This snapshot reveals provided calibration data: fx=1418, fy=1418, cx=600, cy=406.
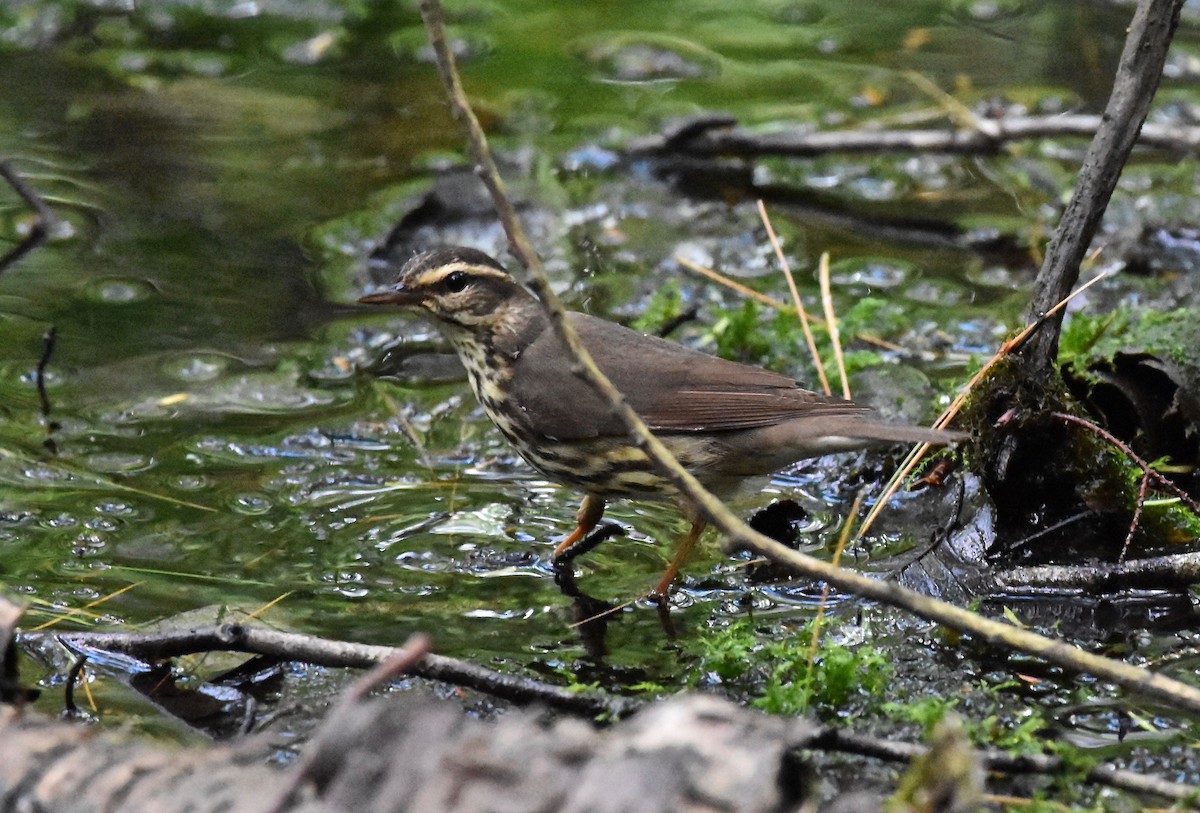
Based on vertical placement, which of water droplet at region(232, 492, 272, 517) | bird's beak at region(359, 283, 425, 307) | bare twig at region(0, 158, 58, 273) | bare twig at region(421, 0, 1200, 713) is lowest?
water droplet at region(232, 492, 272, 517)

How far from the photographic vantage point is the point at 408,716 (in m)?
2.44

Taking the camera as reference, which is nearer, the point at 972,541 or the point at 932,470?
the point at 972,541

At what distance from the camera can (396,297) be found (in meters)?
5.02

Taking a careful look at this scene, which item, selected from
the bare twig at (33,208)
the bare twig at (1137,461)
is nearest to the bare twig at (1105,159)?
the bare twig at (1137,461)

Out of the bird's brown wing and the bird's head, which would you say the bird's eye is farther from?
the bird's brown wing

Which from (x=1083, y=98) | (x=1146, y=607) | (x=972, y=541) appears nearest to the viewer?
(x=1146, y=607)

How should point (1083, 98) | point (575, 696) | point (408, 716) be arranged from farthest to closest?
point (1083, 98) → point (575, 696) → point (408, 716)

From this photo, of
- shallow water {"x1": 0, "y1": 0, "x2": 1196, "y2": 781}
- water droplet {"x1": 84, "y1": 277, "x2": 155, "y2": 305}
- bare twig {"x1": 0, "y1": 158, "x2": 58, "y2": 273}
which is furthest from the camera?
water droplet {"x1": 84, "y1": 277, "x2": 155, "y2": 305}

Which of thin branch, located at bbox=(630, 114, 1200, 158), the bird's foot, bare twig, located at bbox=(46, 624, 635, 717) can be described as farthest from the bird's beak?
thin branch, located at bbox=(630, 114, 1200, 158)

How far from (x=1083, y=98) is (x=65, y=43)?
640cm

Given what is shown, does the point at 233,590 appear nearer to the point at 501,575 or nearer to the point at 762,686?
Result: the point at 501,575

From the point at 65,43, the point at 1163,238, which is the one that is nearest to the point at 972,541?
the point at 1163,238

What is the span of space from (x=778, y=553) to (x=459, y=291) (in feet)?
7.97

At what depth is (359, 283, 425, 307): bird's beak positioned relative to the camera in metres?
5.00
